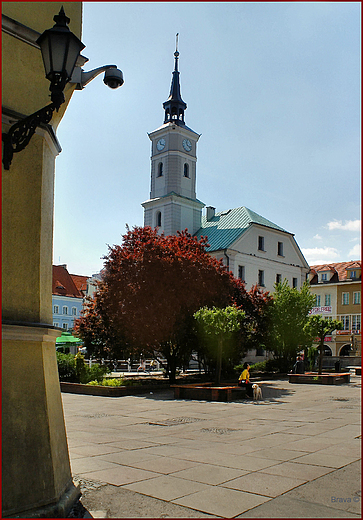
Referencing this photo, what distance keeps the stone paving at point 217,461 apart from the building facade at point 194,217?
36.2 meters

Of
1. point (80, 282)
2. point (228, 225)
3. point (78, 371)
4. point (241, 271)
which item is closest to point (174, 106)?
A: point (228, 225)

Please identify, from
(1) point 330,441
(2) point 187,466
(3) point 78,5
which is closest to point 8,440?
(2) point 187,466

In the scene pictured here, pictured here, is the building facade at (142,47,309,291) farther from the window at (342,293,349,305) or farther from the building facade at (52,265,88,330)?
the building facade at (52,265,88,330)

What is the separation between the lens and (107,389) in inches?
749

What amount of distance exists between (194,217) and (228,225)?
16.3 feet

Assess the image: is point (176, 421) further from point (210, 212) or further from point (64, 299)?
point (64, 299)

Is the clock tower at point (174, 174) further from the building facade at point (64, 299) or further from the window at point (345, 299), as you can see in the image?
the window at point (345, 299)

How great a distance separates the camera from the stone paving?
5641 mm

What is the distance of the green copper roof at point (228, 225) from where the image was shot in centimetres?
4922

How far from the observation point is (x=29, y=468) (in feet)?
17.7

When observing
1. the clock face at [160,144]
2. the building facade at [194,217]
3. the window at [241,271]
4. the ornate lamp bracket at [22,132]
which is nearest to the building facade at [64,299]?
the building facade at [194,217]

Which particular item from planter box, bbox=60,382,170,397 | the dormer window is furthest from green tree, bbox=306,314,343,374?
the dormer window

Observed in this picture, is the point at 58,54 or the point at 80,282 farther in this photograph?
the point at 80,282

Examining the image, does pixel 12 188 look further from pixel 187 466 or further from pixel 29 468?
pixel 187 466
